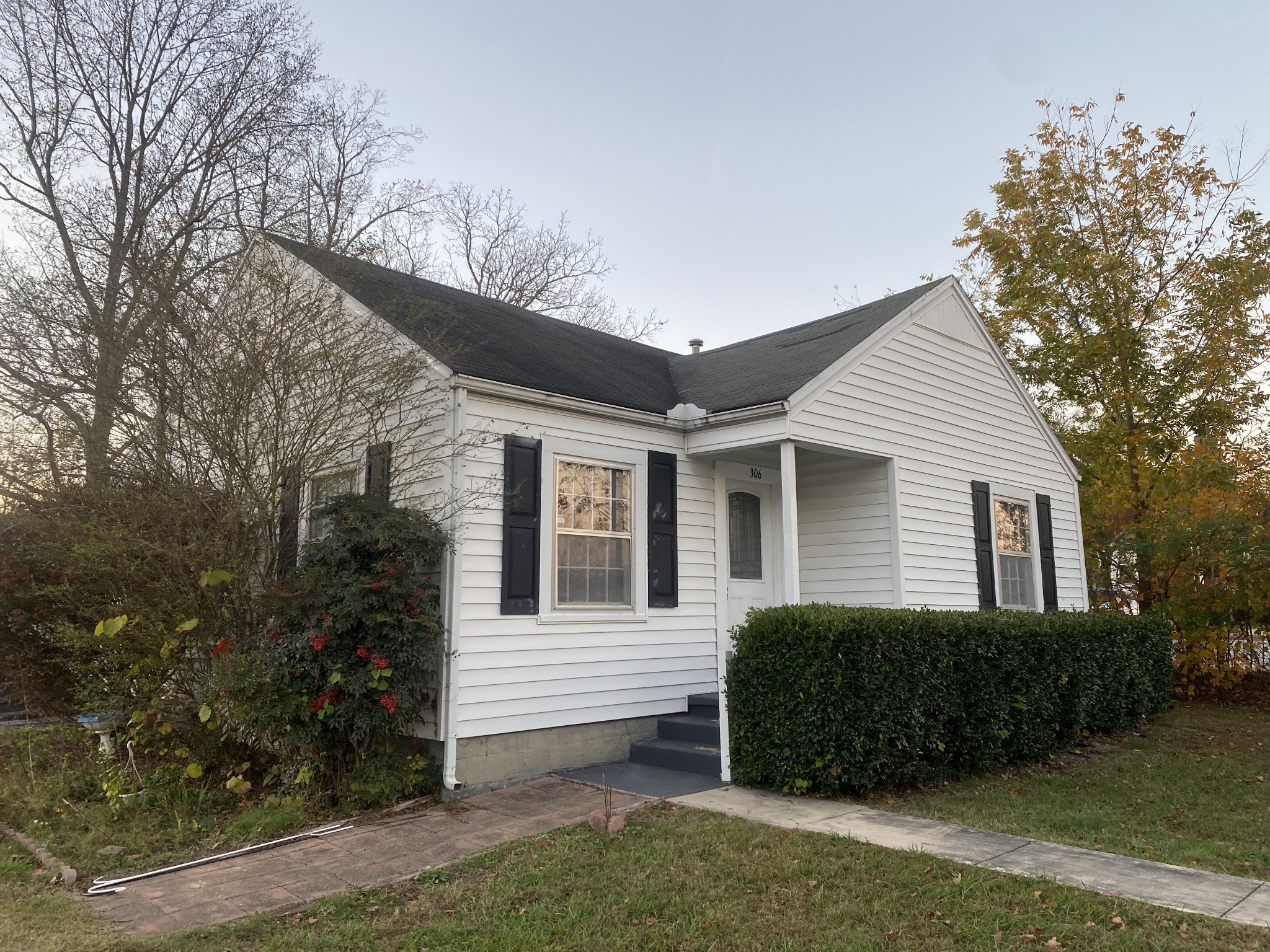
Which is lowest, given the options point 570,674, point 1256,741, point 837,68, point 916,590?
point 1256,741

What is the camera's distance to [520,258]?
77.7 ft

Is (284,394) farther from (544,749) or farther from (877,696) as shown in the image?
(877,696)

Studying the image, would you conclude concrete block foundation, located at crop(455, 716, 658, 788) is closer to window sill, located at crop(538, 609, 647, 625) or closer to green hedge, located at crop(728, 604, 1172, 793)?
window sill, located at crop(538, 609, 647, 625)

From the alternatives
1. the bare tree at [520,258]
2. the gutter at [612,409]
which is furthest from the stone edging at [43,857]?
the bare tree at [520,258]

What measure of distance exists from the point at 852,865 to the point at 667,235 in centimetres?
1541

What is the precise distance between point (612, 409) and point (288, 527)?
2.97 metres

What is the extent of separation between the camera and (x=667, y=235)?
18.1 metres

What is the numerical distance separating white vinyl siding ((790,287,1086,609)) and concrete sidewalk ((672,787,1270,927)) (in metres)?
3.36

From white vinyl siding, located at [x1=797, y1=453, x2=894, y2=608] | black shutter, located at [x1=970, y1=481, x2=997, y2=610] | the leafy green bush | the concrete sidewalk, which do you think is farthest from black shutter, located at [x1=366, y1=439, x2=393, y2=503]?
black shutter, located at [x1=970, y1=481, x2=997, y2=610]

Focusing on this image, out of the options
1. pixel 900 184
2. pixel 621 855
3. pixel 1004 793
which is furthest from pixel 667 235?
pixel 621 855

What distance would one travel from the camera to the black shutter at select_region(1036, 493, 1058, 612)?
11633 millimetres

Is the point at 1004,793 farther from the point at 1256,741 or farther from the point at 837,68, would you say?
the point at 837,68

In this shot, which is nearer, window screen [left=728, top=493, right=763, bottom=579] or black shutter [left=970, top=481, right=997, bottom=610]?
window screen [left=728, top=493, right=763, bottom=579]

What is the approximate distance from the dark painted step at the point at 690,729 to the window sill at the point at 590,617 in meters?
0.96
